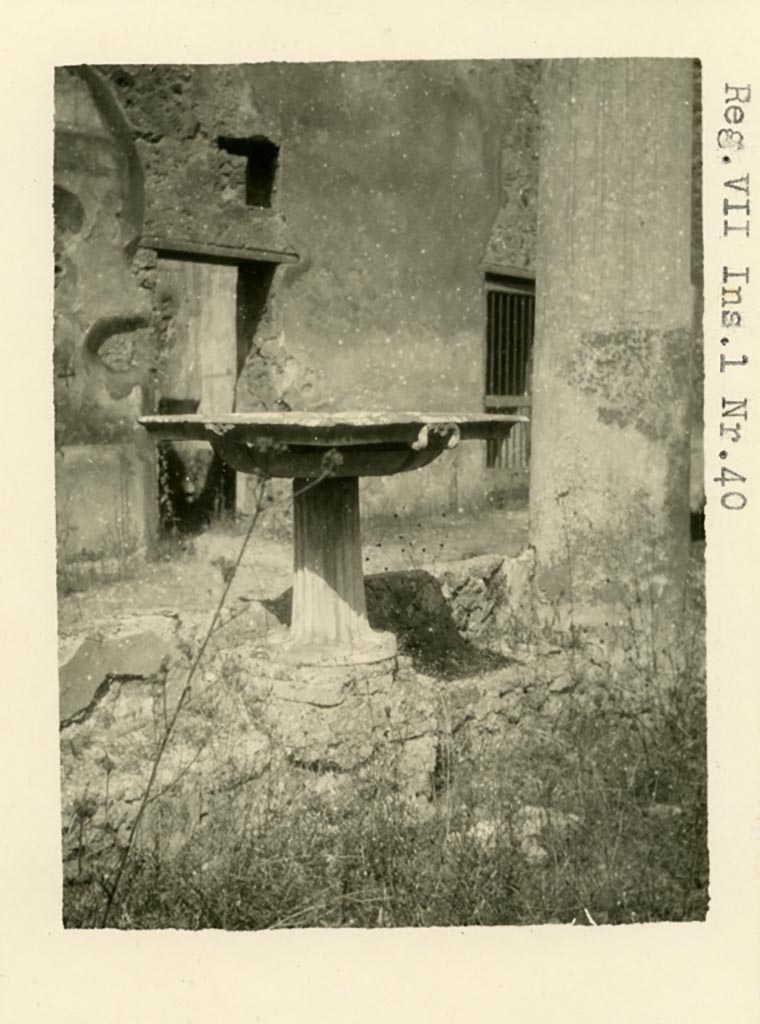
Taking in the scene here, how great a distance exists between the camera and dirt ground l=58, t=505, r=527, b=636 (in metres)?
5.35

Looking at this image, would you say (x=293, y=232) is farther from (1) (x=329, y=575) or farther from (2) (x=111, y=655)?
(2) (x=111, y=655)

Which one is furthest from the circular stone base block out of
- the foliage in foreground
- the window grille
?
the window grille

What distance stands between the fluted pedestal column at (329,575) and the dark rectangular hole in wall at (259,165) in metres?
3.17

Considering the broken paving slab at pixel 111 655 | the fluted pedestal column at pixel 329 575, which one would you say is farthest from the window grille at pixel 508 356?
the broken paving slab at pixel 111 655

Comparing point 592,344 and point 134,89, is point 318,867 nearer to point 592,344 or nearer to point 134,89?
point 592,344

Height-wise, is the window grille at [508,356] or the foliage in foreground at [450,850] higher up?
the window grille at [508,356]

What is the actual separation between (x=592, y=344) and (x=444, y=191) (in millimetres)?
3478

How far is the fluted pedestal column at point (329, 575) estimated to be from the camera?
4.32 meters

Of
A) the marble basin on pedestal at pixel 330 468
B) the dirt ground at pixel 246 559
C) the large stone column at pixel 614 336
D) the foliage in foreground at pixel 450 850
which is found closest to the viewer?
the foliage in foreground at pixel 450 850

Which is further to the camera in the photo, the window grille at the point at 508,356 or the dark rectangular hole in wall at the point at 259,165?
the window grille at the point at 508,356

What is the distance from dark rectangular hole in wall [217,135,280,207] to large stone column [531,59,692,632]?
2.77m

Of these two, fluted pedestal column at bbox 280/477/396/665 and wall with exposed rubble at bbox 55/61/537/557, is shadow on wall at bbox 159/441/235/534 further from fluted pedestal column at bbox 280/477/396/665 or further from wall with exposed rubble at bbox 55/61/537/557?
fluted pedestal column at bbox 280/477/396/665

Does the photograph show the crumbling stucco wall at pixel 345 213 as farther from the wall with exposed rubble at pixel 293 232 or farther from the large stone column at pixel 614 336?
the large stone column at pixel 614 336

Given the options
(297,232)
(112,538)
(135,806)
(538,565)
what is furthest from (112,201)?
(135,806)
